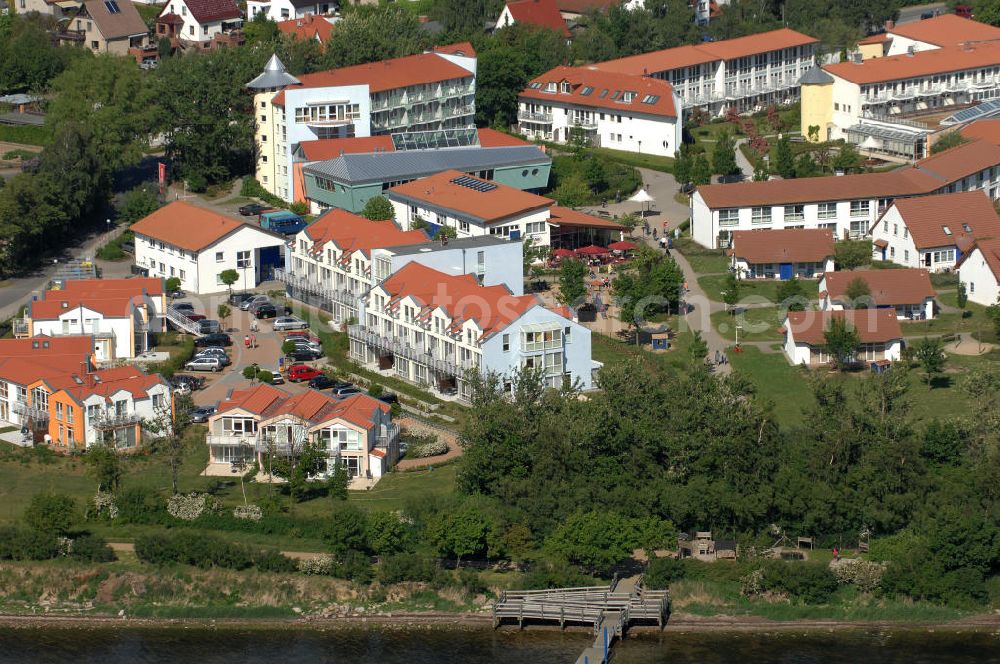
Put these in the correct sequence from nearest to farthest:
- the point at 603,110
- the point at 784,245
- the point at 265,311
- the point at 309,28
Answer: the point at 265,311, the point at 784,245, the point at 603,110, the point at 309,28

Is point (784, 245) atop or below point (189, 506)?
atop

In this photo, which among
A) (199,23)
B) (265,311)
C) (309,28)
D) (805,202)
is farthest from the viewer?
(199,23)

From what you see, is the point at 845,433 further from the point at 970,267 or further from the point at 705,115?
the point at 705,115

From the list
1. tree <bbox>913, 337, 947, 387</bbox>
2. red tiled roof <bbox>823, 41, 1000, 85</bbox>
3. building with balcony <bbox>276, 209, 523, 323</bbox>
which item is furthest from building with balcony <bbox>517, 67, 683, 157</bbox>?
tree <bbox>913, 337, 947, 387</bbox>

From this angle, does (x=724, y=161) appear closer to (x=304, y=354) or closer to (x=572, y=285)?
(x=572, y=285)

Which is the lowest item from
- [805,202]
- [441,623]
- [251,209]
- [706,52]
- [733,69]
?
[441,623]

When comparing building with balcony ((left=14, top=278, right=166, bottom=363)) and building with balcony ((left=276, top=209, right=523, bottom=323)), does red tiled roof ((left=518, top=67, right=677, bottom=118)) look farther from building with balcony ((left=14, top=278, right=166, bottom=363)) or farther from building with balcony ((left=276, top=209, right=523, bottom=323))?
building with balcony ((left=14, top=278, right=166, bottom=363))

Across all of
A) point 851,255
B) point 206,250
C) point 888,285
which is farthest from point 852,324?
point 206,250
